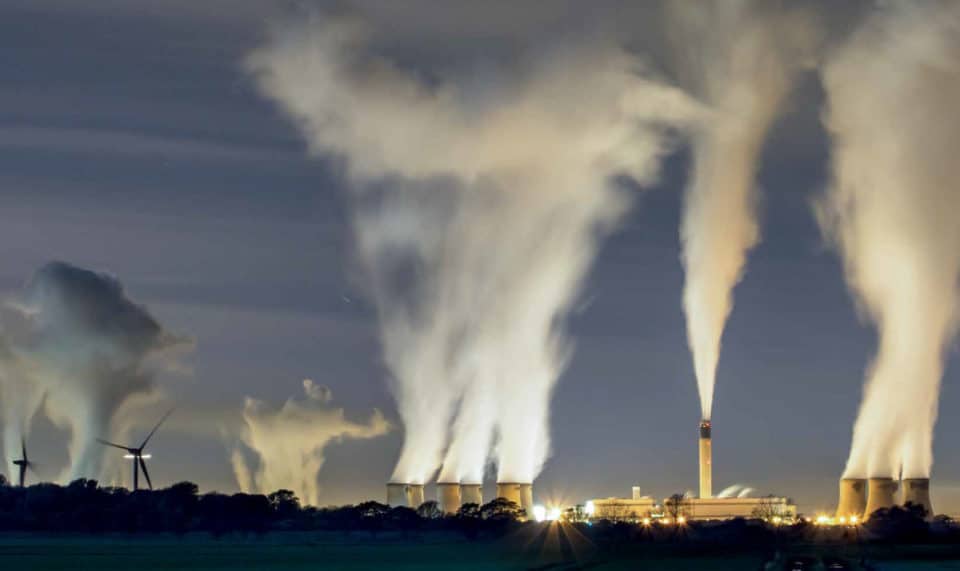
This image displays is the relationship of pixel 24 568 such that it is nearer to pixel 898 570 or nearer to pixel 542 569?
pixel 542 569

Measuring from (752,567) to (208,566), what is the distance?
57369 millimetres

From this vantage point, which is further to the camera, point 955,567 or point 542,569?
point 955,567

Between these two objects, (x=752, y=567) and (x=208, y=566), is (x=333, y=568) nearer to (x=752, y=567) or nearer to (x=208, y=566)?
(x=208, y=566)

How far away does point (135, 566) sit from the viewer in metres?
187

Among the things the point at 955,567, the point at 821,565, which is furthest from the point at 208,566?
the point at 955,567

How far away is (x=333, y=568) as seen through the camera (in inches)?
7293

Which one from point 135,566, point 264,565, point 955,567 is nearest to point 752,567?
point 955,567

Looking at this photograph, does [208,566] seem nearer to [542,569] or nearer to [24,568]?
[24,568]

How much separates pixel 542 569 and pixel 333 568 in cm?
2268

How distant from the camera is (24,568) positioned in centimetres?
17600

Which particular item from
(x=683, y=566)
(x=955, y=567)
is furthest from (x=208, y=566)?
(x=955, y=567)

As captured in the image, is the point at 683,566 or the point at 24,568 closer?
the point at 24,568

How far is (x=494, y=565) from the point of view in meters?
190

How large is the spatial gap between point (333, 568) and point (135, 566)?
68.7 feet
